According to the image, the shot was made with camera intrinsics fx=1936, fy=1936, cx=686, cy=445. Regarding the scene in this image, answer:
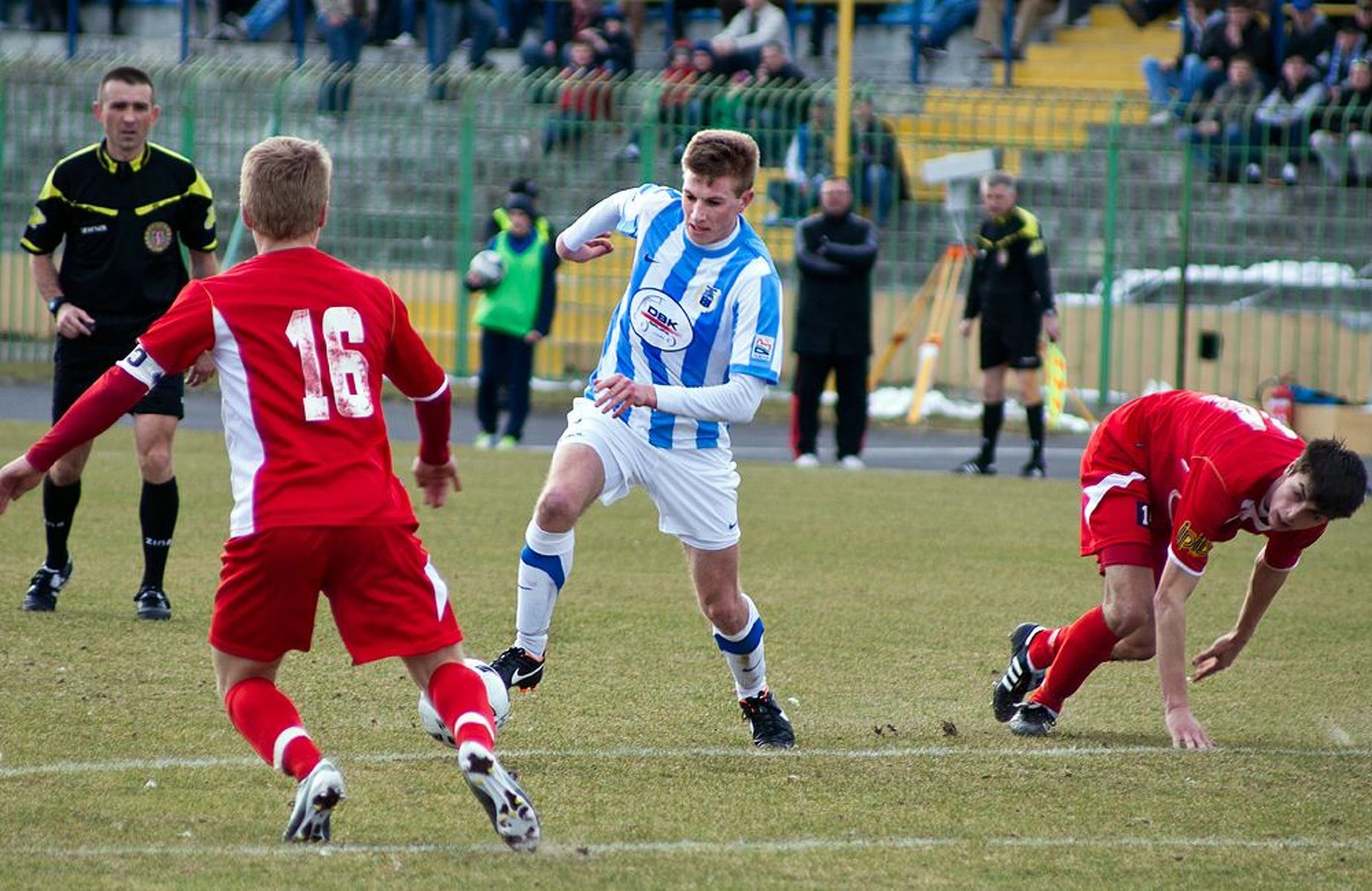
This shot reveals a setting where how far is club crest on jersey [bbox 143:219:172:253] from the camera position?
8.07 metres

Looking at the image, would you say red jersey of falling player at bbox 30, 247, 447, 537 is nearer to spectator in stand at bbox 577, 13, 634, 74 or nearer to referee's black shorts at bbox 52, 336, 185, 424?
referee's black shorts at bbox 52, 336, 185, 424

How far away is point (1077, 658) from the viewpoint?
20.8 ft

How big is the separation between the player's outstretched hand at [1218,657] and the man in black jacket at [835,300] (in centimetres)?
868

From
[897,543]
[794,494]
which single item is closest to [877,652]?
[897,543]

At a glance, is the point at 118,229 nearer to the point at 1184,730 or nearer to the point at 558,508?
the point at 558,508

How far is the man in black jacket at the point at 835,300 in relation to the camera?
1471 cm

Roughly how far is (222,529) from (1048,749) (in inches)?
233

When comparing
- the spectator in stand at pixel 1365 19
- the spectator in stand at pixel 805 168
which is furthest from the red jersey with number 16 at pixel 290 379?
the spectator in stand at pixel 1365 19

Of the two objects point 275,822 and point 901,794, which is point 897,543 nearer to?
point 901,794

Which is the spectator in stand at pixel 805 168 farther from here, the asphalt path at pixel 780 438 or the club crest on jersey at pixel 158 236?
the club crest on jersey at pixel 158 236

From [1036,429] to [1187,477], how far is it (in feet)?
29.0

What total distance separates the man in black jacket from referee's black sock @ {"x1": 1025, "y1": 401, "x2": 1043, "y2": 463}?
128 cm

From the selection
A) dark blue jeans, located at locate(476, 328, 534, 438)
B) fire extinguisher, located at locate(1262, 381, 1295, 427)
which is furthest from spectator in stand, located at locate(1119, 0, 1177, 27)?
dark blue jeans, located at locate(476, 328, 534, 438)

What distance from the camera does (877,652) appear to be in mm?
7766
